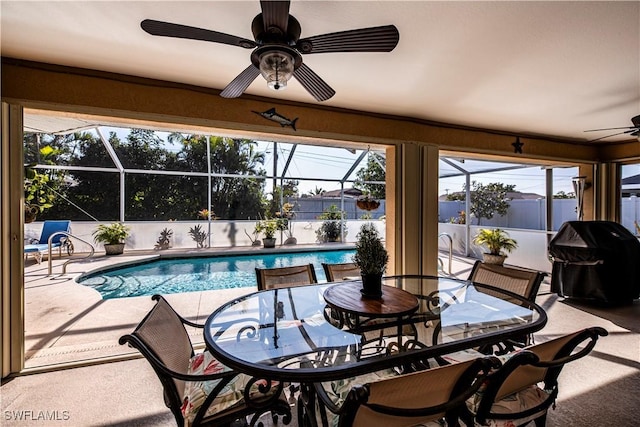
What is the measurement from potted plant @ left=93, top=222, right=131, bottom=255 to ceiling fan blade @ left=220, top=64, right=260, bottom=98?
25.5 feet

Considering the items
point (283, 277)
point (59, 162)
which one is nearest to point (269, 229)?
point (59, 162)

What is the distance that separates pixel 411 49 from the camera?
2273 mm

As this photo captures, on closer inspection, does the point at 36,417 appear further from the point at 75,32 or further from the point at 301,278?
the point at 75,32

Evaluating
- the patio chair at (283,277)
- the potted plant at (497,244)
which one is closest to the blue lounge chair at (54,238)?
the patio chair at (283,277)

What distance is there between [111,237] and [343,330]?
332 inches

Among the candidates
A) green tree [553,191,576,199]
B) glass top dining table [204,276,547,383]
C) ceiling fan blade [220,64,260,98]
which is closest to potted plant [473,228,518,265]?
green tree [553,191,576,199]

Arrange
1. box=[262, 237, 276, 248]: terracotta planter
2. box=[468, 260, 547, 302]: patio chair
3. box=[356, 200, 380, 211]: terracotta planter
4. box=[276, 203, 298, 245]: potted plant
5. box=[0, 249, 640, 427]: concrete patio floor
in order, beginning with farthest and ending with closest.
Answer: box=[276, 203, 298, 245]: potted plant → box=[262, 237, 276, 248]: terracotta planter → box=[356, 200, 380, 211]: terracotta planter → box=[468, 260, 547, 302]: patio chair → box=[0, 249, 640, 427]: concrete patio floor

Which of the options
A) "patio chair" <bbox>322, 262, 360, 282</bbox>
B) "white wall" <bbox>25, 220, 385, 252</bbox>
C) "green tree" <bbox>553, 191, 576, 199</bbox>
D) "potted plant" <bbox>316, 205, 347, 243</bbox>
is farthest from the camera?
"potted plant" <bbox>316, 205, 347, 243</bbox>

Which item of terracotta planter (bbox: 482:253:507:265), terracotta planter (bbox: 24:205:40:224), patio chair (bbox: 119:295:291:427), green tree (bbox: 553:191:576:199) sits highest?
green tree (bbox: 553:191:576:199)

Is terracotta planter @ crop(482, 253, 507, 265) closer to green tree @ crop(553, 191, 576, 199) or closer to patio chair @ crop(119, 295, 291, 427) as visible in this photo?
green tree @ crop(553, 191, 576, 199)

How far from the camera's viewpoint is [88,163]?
28.4 feet

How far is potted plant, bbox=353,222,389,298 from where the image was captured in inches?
78.0

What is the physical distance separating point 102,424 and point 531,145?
617 cm

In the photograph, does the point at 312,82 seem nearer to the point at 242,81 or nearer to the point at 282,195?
the point at 242,81
